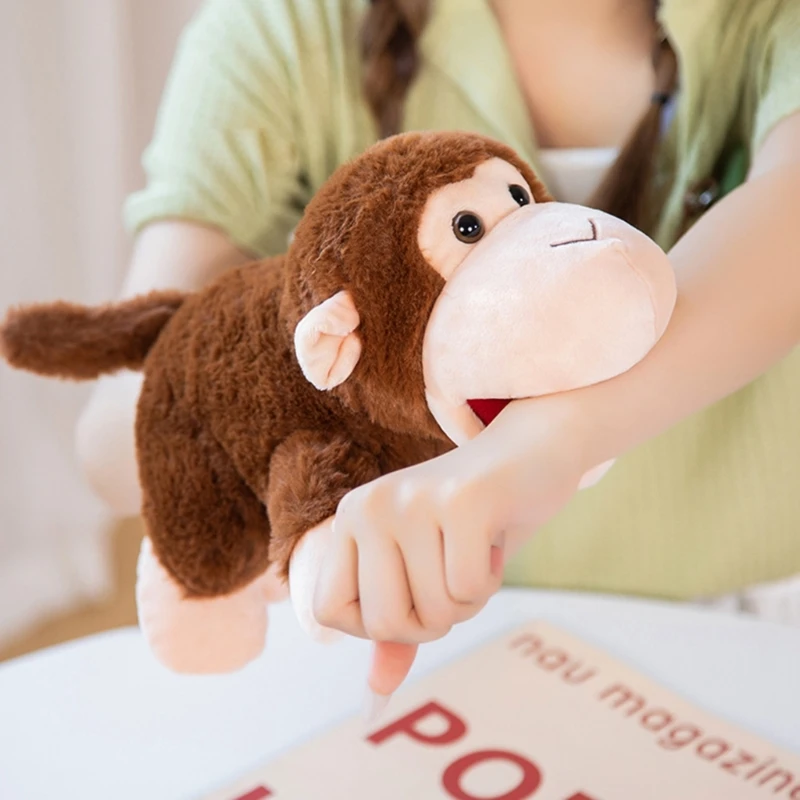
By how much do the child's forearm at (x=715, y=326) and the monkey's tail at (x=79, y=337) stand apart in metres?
0.15

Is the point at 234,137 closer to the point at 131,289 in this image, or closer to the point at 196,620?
the point at 131,289

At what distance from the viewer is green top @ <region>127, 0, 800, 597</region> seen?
562 mm

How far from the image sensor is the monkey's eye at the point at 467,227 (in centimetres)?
29

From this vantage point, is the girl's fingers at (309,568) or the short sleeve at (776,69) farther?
the short sleeve at (776,69)

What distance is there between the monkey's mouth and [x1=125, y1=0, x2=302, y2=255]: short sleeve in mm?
336

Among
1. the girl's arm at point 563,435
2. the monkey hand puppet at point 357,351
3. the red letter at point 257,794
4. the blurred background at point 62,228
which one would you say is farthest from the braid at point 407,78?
the blurred background at point 62,228

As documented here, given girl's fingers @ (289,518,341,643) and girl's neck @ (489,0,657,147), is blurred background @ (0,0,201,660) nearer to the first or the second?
girl's neck @ (489,0,657,147)

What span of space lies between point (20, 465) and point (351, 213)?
46.3 inches

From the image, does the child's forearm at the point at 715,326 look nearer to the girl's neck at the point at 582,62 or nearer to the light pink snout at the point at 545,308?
the light pink snout at the point at 545,308

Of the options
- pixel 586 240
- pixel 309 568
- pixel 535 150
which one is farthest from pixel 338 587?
pixel 535 150

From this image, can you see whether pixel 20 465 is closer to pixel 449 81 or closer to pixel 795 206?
pixel 449 81

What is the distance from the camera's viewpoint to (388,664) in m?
0.29

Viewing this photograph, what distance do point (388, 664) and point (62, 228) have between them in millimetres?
1133

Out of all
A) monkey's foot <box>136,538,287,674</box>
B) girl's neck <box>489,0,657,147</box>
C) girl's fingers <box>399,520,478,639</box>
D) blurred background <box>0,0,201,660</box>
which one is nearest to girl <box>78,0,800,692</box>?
girl's neck <box>489,0,657,147</box>
